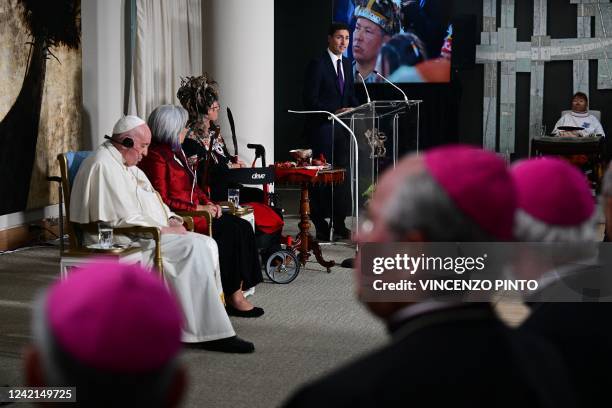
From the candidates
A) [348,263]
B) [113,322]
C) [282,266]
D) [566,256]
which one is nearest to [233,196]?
[282,266]

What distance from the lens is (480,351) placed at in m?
1.07

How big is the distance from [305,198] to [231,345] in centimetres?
223

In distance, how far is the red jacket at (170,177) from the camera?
15.7 feet

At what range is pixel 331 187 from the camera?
730 cm

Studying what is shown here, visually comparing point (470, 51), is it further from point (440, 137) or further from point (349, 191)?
point (349, 191)

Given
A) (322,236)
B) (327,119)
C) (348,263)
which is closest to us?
(348,263)

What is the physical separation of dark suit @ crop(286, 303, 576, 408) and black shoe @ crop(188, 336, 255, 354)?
3.07 m

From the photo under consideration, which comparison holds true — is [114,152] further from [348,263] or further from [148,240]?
[348,263]

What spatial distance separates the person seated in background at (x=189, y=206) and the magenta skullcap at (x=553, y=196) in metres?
3.46

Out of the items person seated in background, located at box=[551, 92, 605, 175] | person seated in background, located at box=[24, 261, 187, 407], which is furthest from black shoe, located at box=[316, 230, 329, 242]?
person seated in background, located at box=[24, 261, 187, 407]

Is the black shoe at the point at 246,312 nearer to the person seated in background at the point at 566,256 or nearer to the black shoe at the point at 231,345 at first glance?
the black shoe at the point at 231,345

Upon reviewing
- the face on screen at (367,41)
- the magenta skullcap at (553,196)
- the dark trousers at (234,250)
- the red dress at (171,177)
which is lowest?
the dark trousers at (234,250)

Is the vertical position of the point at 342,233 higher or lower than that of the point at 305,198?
lower

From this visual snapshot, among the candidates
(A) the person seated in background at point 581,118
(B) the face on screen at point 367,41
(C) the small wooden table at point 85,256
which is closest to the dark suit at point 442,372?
(C) the small wooden table at point 85,256
